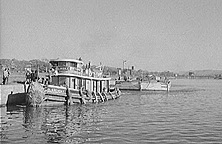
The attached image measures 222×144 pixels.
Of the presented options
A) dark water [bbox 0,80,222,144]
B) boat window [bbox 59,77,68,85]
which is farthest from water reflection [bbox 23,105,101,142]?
boat window [bbox 59,77,68,85]

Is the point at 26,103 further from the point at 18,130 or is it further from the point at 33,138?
the point at 33,138

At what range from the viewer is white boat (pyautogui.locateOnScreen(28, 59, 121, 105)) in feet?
99.7

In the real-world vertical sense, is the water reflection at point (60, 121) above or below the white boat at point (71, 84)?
below

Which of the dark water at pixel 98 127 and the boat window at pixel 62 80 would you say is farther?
the boat window at pixel 62 80

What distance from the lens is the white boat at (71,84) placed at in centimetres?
3039

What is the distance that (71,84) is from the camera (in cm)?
3484

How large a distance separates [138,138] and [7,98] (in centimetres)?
1643

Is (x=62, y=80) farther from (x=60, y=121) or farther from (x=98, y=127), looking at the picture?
(x=98, y=127)

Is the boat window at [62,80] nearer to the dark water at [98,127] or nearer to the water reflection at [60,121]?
the water reflection at [60,121]

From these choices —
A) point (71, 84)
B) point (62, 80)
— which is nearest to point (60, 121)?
point (62, 80)

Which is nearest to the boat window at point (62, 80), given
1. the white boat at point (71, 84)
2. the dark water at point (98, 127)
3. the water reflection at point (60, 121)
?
the white boat at point (71, 84)

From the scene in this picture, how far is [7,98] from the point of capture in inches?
1144

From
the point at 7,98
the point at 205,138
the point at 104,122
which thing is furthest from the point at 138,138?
the point at 7,98

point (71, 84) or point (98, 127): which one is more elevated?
point (71, 84)
